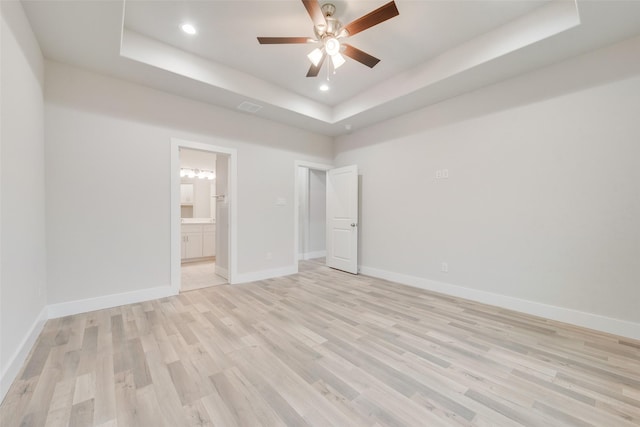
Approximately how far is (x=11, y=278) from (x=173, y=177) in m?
2.03

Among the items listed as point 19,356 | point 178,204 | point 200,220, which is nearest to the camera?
point 19,356

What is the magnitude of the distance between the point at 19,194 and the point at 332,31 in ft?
10.2

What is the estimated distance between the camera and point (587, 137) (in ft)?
8.97

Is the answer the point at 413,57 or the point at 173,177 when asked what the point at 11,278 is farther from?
the point at 413,57

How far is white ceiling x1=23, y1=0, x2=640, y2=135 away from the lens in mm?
2381

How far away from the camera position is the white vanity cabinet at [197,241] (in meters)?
5.99

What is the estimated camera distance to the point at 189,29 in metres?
2.83

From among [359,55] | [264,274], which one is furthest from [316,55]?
[264,274]

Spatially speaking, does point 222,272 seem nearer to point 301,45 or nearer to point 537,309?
point 301,45

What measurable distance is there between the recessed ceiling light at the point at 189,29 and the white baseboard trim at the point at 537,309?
445 centimetres

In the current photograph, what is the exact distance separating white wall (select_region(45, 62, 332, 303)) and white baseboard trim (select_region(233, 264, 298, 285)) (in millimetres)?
1097

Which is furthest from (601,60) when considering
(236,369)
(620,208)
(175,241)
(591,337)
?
(175,241)

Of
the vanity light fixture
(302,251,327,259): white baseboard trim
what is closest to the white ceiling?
(302,251,327,259): white baseboard trim

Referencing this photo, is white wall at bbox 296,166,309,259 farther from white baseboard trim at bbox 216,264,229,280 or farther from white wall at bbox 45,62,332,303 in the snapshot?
white wall at bbox 45,62,332,303
